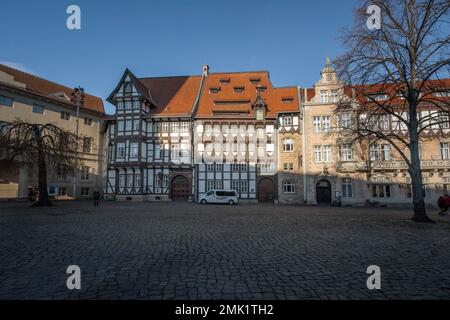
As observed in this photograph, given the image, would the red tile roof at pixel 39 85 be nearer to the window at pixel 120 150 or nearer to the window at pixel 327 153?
the window at pixel 120 150

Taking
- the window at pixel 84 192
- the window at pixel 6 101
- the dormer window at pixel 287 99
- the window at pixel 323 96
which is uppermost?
the dormer window at pixel 287 99

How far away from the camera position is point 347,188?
30406mm

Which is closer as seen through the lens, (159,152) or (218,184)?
(218,184)

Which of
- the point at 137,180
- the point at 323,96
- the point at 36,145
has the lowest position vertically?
the point at 137,180

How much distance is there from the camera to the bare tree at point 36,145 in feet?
66.9

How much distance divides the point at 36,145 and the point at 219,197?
61.3ft

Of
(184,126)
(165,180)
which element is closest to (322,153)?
(184,126)

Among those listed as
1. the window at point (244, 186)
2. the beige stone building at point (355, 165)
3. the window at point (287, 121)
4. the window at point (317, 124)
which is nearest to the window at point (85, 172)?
the window at point (244, 186)

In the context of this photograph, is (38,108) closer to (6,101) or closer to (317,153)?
(6,101)

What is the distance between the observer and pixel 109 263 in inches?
233

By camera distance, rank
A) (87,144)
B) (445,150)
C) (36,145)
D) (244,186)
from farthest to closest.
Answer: (87,144) → (244,186) → (445,150) → (36,145)

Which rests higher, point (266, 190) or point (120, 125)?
point (120, 125)

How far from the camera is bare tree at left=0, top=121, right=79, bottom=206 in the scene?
66.9ft

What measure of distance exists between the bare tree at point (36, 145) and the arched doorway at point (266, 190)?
72.1ft
